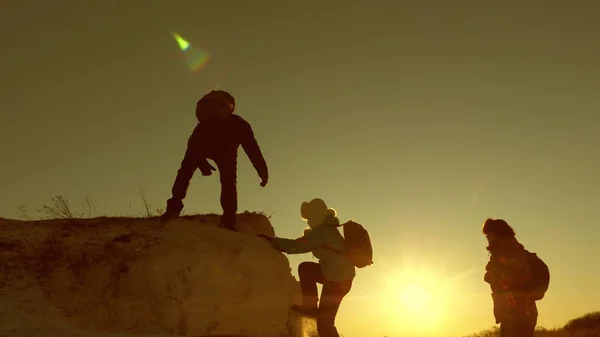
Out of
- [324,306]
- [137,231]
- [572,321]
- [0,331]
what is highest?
[572,321]

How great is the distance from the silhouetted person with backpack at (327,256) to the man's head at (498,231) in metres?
1.61

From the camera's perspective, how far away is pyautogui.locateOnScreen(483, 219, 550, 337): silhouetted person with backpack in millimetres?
7133

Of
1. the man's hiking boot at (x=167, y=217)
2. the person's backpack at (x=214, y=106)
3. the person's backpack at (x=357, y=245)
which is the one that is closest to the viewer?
the person's backpack at (x=357, y=245)

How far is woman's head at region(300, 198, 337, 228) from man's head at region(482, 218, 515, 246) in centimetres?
208

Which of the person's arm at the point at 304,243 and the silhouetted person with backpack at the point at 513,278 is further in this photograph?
the person's arm at the point at 304,243

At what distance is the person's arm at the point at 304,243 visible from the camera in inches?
288

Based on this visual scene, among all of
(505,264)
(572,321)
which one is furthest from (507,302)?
(572,321)

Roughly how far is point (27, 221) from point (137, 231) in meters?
2.29

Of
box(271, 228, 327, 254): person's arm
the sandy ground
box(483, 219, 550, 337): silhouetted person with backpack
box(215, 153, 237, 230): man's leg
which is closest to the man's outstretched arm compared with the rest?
box(215, 153, 237, 230): man's leg

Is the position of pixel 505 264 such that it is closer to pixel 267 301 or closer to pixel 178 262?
pixel 267 301

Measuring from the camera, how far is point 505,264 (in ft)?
23.5

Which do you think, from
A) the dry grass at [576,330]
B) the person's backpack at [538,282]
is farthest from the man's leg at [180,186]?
the dry grass at [576,330]

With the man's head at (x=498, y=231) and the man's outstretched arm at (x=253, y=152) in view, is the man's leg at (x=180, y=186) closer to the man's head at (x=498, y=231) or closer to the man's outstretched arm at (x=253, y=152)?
the man's outstretched arm at (x=253, y=152)

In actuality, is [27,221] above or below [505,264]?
above
